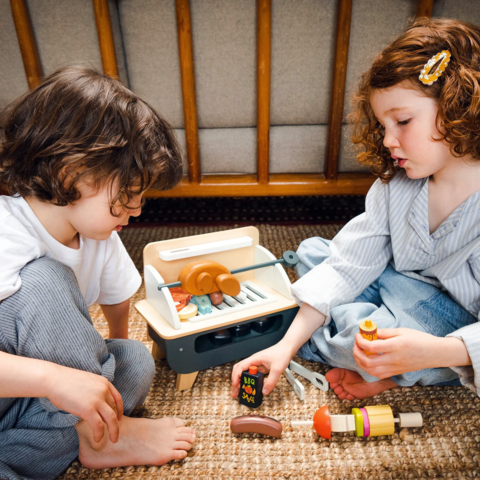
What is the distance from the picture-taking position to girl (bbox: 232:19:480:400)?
0.63 metres

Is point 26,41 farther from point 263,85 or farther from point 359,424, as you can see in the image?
point 359,424

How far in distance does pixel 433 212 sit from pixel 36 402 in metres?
0.69

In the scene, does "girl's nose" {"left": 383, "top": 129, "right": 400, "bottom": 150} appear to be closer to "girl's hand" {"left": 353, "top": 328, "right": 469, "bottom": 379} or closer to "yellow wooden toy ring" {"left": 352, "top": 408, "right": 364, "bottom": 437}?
"girl's hand" {"left": 353, "top": 328, "right": 469, "bottom": 379}

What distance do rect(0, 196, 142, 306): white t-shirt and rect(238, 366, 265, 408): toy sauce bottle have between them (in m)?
0.27

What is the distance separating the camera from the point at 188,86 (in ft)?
3.78

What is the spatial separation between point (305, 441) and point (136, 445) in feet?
0.82

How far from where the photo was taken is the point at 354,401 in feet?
2.44

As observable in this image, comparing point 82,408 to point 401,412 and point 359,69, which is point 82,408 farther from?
point 359,69

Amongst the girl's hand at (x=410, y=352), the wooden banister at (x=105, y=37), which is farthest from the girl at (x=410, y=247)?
the wooden banister at (x=105, y=37)

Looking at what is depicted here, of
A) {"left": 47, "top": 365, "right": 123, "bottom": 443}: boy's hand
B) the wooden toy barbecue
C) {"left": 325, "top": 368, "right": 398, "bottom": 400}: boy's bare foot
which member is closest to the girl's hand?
{"left": 325, "top": 368, "right": 398, "bottom": 400}: boy's bare foot

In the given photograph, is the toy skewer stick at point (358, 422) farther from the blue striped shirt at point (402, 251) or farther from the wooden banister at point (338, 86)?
the wooden banister at point (338, 86)

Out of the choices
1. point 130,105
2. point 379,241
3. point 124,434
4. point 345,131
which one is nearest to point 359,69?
point 345,131

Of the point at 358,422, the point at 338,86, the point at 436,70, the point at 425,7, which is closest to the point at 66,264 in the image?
the point at 358,422

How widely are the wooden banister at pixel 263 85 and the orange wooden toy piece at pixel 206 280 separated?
50 cm
